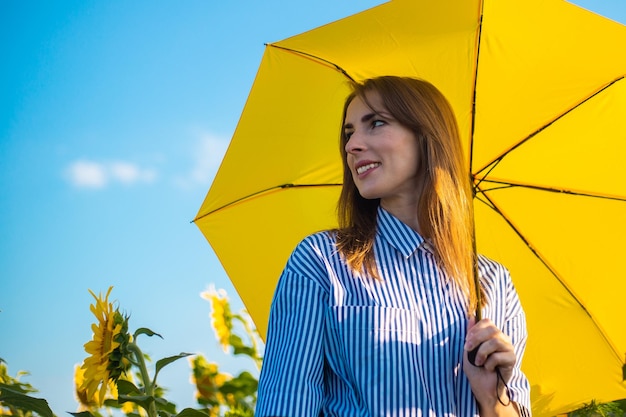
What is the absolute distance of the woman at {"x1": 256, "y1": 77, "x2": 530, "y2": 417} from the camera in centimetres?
174

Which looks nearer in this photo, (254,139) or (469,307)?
(469,307)

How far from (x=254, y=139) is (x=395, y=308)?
1324 millimetres

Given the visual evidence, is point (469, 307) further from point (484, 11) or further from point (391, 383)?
point (484, 11)

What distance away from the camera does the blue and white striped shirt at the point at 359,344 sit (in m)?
1.72

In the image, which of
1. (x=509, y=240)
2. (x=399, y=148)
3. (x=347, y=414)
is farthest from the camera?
(x=509, y=240)

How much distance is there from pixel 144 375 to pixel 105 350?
21 cm

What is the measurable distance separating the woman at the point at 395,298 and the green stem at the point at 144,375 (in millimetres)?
801

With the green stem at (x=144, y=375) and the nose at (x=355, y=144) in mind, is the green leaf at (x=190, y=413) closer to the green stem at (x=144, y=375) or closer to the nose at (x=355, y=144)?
the green stem at (x=144, y=375)

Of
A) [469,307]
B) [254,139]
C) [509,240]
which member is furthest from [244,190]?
[469,307]

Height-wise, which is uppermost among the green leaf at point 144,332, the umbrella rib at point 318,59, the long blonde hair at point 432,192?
the umbrella rib at point 318,59

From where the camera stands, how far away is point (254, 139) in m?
2.98

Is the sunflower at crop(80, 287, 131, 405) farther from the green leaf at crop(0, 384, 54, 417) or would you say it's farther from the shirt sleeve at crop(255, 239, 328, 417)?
the shirt sleeve at crop(255, 239, 328, 417)

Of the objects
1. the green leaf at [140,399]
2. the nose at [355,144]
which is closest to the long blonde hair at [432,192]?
the nose at [355,144]

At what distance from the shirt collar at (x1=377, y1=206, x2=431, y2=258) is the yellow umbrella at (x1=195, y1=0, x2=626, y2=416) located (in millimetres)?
604
